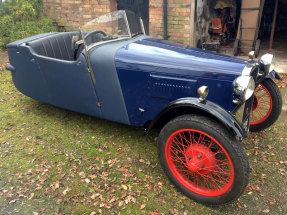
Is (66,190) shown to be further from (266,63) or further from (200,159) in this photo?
(266,63)

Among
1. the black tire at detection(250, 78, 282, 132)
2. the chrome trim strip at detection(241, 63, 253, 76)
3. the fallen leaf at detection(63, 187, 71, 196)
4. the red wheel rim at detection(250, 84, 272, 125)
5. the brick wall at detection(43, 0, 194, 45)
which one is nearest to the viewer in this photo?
the chrome trim strip at detection(241, 63, 253, 76)

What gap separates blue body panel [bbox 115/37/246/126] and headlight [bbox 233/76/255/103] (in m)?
0.18

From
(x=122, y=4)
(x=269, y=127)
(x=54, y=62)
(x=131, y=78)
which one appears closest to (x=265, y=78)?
(x=269, y=127)

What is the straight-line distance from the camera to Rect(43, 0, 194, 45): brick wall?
539 cm

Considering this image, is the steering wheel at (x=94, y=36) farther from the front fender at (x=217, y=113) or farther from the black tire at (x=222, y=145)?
the black tire at (x=222, y=145)

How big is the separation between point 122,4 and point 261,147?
16.9ft

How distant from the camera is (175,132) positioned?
82.5 inches

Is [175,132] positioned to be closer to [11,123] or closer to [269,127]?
[269,127]

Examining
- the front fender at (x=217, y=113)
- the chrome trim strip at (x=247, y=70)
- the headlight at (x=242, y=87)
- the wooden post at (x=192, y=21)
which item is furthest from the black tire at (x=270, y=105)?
the wooden post at (x=192, y=21)

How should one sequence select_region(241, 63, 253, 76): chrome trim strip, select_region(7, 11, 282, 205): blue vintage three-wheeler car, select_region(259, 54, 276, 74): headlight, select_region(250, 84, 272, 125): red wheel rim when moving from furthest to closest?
select_region(250, 84, 272, 125): red wheel rim → select_region(259, 54, 276, 74): headlight → select_region(241, 63, 253, 76): chrome trim strip → select_region(7, 11, 282, 205): blue vintage three-wheeler car

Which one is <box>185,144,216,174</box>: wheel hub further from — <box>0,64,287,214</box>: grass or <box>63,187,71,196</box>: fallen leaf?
<box>63,187,71,196</box>: fallen leaf

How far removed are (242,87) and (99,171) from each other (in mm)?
1710

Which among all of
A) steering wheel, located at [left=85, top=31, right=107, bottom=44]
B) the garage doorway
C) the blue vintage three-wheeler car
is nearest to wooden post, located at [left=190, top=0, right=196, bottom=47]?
the garage doorway

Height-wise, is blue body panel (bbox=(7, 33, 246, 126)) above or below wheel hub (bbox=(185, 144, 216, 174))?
above
